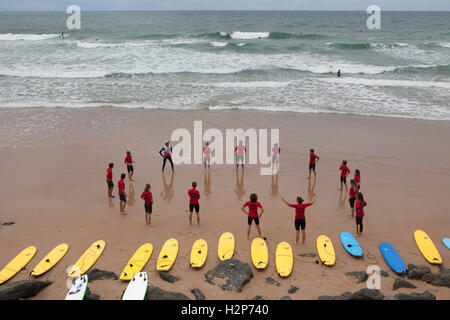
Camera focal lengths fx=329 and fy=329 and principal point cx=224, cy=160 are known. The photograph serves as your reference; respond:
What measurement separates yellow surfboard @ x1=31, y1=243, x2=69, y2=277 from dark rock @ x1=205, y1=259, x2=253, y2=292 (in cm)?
344

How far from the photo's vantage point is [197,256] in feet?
24.6

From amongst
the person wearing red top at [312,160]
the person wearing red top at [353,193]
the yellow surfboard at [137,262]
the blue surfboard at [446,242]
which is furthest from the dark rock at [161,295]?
the person wearing red top at [312,160]

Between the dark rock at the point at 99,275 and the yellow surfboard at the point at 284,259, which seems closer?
the dark rock at the point at 99,275

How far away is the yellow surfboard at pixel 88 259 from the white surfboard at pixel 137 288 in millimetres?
1366

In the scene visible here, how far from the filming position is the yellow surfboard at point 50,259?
700 centimetres

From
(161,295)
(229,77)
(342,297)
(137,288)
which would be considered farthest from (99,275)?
(229,77)

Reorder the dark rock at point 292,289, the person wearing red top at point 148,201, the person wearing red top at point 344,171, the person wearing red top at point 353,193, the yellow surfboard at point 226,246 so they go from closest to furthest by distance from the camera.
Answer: the dark rock at point 292,289 → the yellow surfboard at point 226,246 → the person wearing red top at point 148,201 → the person wearing red top at point 353,193 → the person wearing red top at point 344,171

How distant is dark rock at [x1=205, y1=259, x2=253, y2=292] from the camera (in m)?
6.48

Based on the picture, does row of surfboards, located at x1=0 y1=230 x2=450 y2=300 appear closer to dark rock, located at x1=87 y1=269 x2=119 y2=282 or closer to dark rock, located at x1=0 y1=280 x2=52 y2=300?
dark rock, located at x1=87 y1=269 x2=119 y2=282

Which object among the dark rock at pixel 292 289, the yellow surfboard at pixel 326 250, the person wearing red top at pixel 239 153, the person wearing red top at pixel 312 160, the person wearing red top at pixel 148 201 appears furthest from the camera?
the person wearing red top at pixel 239 153

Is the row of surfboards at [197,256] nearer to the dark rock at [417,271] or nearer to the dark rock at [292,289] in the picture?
the dark rock at [417,271]

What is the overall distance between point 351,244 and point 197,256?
12.2 ft

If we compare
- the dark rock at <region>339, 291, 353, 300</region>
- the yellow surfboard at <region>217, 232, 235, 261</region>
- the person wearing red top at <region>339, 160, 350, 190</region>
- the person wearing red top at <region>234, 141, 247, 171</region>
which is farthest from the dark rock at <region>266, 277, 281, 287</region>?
the person wearing red top at <region>234, 141, 247, 171</region>
